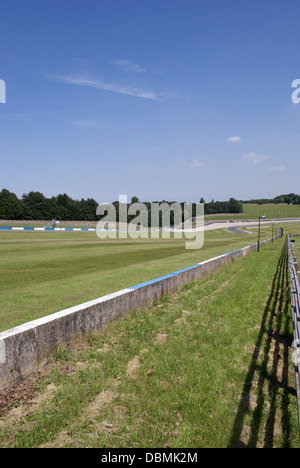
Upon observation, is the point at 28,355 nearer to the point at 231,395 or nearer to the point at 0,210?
the point at 231,395

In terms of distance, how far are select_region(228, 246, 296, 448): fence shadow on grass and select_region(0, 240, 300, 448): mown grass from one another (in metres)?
0.01

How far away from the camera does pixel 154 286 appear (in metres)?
8.48

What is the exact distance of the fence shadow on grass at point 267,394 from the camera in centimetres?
334

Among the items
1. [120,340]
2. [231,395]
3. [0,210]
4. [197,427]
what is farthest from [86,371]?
[0,210]

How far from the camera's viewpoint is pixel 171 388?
4160mm

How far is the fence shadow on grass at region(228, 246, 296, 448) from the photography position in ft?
11.0

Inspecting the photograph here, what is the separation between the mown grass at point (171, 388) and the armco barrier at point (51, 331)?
24 centimetres

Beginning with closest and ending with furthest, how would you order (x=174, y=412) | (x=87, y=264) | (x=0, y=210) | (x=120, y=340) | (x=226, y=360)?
(x=174, y=412), (x=226, y=360), (x=120, y=340), (x=87, y=264), (x=0, y=210)

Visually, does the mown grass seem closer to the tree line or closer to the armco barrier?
the armco barrier

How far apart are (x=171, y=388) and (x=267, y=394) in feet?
4.79

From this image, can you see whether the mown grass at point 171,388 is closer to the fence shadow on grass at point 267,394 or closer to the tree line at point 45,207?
the fence shadow on grass at point 267,394

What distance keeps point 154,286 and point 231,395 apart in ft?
15.0

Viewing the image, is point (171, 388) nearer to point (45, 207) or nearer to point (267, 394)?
point (267, 394)

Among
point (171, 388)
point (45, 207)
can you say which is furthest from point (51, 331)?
point (45, 207)
